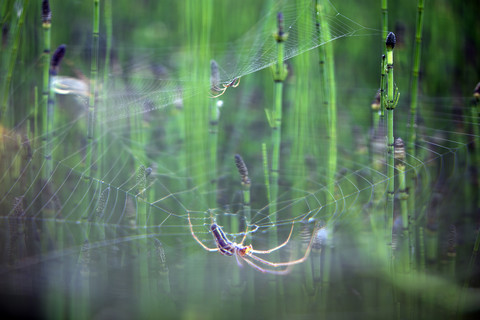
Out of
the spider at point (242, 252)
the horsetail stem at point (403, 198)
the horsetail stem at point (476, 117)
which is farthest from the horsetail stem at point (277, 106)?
the horsetail stem at point (476, 117)

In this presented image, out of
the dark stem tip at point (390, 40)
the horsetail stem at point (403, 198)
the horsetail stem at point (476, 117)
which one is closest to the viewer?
the dark stem tip at point (390, 40)

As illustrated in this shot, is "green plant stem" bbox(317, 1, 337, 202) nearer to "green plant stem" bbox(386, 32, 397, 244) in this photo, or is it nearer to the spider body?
"green plant stem" bbox(386, 32, 397, 244)

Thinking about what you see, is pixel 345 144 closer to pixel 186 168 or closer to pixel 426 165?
pixel 426 165

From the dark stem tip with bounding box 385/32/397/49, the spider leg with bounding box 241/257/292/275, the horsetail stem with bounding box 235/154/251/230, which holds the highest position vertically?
the dark stem tip with bounding box 385/32/397/49

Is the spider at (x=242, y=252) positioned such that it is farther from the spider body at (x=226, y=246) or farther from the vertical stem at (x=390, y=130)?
the vertical stem at (x=390, y=130)

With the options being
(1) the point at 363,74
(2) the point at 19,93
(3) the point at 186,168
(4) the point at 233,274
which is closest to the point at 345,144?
(1) the point at 363,74

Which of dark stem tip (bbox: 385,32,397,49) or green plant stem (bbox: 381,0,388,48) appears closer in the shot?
dark stem tip (bbox: 385,32,397,49)

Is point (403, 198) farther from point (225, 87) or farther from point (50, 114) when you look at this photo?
point (50, 114)

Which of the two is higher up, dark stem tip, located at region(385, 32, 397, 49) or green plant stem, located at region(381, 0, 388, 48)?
green plant stem, located at region(381, 0, 388, 48)

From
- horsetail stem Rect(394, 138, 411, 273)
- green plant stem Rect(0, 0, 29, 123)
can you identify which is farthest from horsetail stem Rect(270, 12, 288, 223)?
green plant stem Rect(0, 0, 29, 123)
